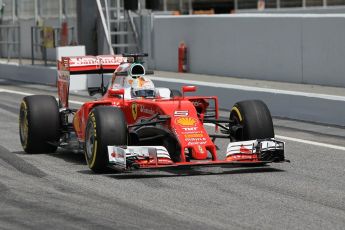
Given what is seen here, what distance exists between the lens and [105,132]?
1170cm

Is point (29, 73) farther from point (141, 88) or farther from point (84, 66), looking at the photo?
point (141, 88)

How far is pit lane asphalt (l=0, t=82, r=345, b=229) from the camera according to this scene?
900cm

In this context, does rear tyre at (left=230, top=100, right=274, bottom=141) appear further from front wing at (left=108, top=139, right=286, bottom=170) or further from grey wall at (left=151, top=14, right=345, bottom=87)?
grey wall at (left=151, top=14, right=345, bottom=87)

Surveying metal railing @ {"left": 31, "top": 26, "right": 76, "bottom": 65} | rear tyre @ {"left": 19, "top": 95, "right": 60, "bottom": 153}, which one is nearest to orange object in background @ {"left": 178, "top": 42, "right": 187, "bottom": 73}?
metal railing @ {"left": 31, "top": 26, "right": 76, "bottom": 65}

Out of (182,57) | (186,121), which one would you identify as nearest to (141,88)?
(186,121)

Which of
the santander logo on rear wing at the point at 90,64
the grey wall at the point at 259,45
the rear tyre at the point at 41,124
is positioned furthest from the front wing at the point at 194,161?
the grey wall at the point at 259,45

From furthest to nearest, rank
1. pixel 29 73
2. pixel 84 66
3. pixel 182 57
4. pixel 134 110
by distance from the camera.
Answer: pixel 29 73, pixel 182 57, pixel 84 66, pixel 134 110

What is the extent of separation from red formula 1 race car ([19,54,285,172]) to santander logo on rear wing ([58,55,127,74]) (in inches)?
11.9

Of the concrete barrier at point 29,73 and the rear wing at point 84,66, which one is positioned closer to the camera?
the rear wing at point 84,66

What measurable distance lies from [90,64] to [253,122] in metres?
3.04

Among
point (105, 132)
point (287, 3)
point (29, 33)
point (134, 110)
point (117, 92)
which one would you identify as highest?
point (287, 3)

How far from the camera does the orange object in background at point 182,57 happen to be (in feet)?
88.8

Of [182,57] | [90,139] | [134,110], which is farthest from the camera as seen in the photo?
[182,57]

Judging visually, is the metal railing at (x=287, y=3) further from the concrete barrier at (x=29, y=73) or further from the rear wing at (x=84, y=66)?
the rear wing at (x=84, y=66)
